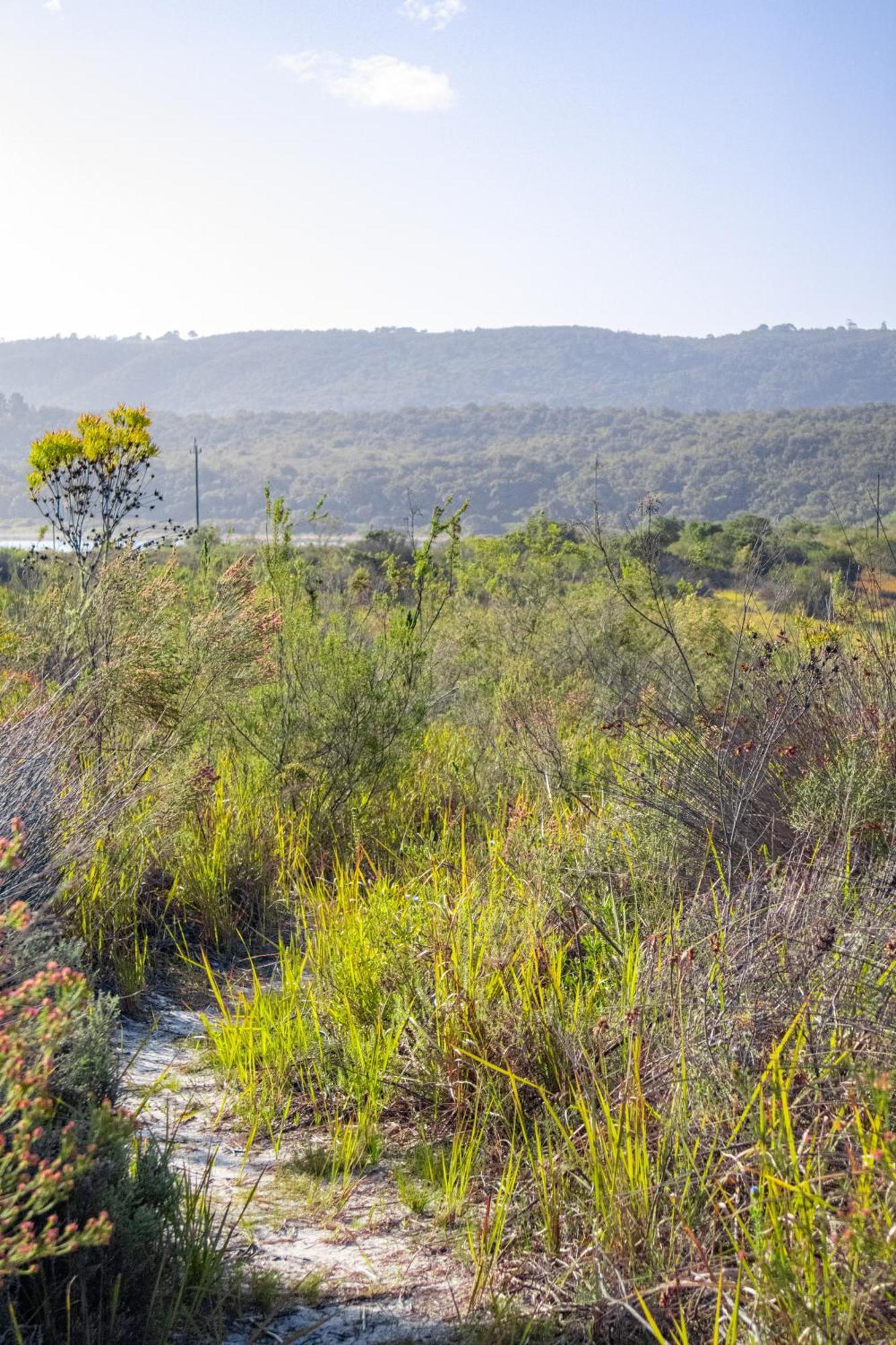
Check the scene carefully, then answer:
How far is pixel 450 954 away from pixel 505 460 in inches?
4363

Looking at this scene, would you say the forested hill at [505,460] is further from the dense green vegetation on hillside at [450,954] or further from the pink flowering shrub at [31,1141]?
the pink flowering shrub at [31,1141]

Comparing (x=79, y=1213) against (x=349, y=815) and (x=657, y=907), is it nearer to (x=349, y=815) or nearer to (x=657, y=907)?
(x=657, y=907)

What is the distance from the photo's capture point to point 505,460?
11225cm

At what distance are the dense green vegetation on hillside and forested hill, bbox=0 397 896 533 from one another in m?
1.31

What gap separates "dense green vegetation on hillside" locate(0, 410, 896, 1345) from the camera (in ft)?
7.18

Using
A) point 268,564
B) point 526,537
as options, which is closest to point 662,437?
point 526,537

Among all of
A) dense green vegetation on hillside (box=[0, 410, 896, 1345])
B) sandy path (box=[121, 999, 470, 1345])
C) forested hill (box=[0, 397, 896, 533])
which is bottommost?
sandy path (box=[121, 999, 470, 1345])

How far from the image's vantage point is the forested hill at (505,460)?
227ft

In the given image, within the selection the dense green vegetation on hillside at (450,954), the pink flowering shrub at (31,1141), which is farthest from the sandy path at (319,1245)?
the pink flowering shrub at (31,1141)

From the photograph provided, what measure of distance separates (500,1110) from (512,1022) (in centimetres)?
28

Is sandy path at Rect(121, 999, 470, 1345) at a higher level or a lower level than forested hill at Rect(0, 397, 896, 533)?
lower

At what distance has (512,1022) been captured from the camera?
330 cm

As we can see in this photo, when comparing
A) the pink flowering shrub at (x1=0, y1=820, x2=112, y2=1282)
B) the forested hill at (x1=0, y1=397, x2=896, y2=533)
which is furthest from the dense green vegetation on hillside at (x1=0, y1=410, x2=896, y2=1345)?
the forested hill at (x1=0, y1=397, x2=896, y2=533)

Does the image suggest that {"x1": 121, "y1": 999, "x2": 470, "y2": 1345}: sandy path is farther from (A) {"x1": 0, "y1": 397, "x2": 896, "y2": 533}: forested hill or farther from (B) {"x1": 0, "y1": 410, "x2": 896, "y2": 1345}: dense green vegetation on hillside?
(A) {"x1": 0, "y1": 397, "x2": 896, "y2": 533}: forested hill
